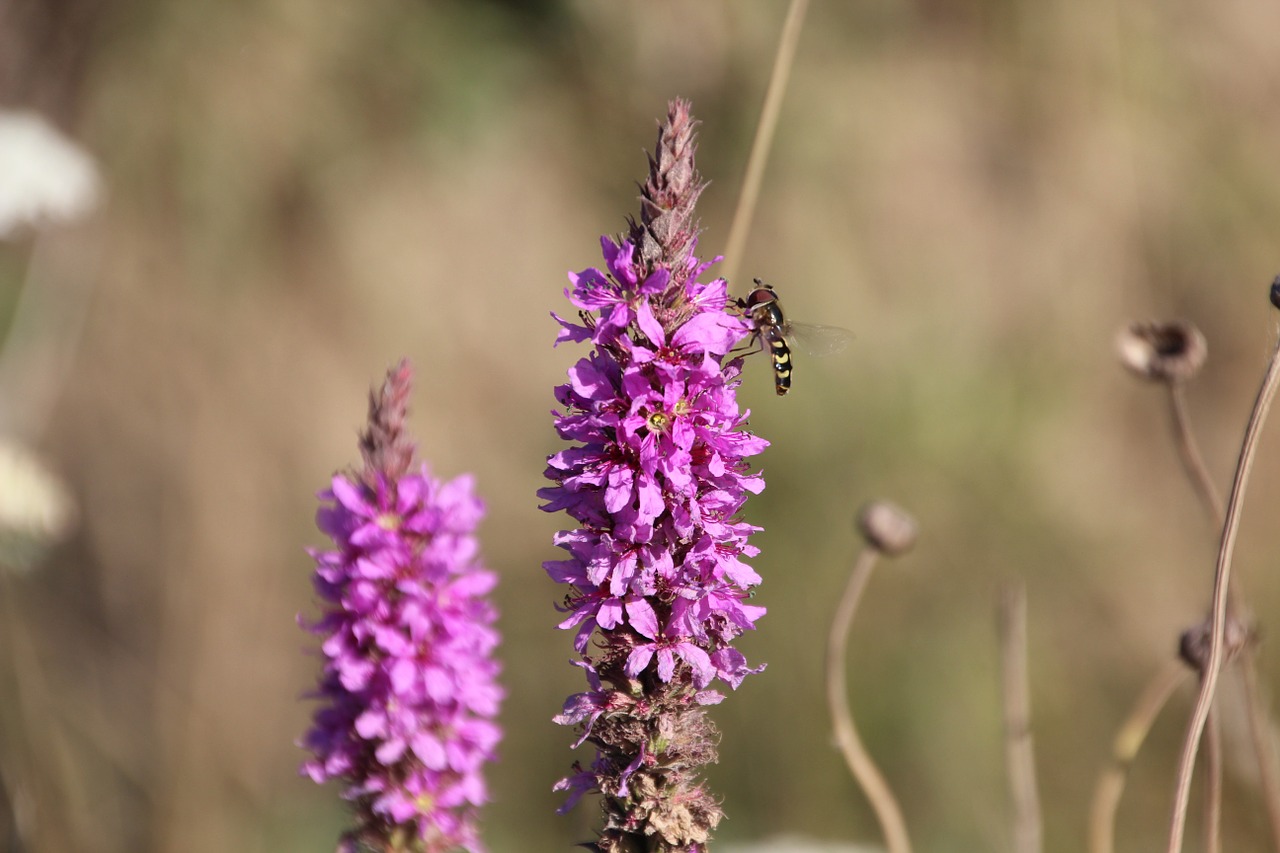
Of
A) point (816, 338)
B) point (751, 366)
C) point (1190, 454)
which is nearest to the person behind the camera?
point (1190, 454)

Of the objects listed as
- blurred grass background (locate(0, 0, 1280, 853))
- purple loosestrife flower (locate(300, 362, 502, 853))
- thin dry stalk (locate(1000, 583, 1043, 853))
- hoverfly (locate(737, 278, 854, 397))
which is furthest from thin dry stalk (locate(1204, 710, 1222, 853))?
blurred grass background (locate(0, 0, 1280, 853))

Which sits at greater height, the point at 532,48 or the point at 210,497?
the point at 532,48

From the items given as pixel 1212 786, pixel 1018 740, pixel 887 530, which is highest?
pixel 887 530

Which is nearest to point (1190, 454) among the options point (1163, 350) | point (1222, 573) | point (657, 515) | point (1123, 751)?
point (1163, 350)

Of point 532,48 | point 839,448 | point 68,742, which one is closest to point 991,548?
point 839,448

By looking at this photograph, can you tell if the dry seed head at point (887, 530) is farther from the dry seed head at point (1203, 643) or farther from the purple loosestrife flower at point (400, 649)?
the purple loosestrife flower at point (400, 649)

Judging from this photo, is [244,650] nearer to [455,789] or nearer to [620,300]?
[455,789]

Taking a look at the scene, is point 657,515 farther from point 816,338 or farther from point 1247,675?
point 1247,675

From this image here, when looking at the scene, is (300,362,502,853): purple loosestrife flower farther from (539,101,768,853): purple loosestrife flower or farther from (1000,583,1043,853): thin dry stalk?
(1000,583,1043,853): thin dry stalk
